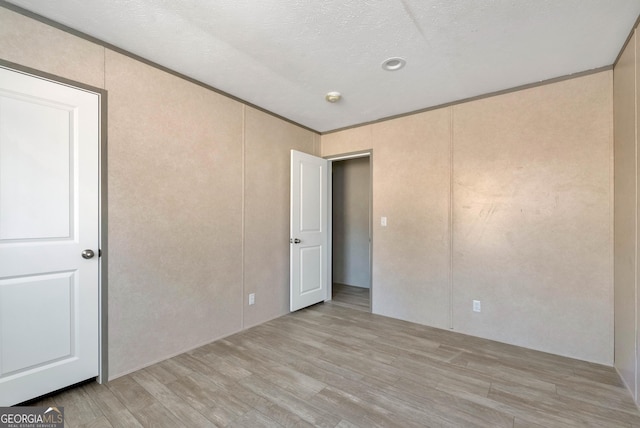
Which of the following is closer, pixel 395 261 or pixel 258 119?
pixel 258 119

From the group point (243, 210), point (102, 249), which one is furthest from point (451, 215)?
point (102, 249)

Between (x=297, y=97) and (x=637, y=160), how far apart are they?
2.77 m

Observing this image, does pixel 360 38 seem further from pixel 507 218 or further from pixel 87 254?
pixel 87 254

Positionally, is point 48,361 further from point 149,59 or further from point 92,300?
point 149,59

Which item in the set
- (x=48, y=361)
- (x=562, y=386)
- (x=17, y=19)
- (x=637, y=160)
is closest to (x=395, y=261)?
(x=562, y=386)

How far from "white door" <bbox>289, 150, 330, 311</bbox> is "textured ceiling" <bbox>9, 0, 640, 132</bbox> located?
1.17 metres

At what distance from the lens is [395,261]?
11.4 ft

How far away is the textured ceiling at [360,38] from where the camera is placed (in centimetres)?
172

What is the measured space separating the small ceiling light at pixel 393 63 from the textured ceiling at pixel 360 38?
5 cm

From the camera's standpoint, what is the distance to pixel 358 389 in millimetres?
2020

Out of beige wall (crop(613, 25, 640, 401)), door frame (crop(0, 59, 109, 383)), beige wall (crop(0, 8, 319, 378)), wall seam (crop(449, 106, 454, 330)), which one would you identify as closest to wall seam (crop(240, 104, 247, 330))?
beige wall (crop(0, 8, 319, 378))

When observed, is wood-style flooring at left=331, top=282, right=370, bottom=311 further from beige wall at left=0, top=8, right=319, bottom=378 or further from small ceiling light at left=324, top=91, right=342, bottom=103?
small ceiling light at left=324, top=91, right=342, bottom=103

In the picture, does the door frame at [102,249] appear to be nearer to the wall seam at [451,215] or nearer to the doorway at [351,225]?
the wall seam at [451,215]

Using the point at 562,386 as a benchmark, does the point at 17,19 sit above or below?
above
